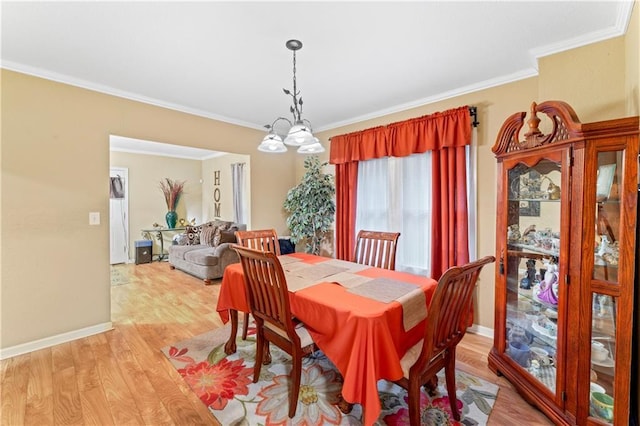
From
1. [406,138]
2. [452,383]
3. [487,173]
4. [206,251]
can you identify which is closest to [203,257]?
[206,251]

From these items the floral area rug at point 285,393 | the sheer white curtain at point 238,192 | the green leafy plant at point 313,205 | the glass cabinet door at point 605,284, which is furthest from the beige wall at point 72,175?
the sheer white curtain at point 238,192

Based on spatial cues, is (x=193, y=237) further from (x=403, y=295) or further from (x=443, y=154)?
(x=403, y=295)

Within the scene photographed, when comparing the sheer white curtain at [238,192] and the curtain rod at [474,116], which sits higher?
the curtain rod at [474,116]

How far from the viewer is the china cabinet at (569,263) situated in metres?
1.37

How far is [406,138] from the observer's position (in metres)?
3.17

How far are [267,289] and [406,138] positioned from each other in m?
2.39

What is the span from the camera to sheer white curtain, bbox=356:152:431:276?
3193 mm

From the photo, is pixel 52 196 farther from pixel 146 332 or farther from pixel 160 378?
pixel 160 378

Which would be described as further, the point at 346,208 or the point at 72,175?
the point at 346,208

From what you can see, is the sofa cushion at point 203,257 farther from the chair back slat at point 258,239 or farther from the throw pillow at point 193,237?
the chair back slat at point 258,239

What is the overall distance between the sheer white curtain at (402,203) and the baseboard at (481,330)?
67cm

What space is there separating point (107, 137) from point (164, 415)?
2.64 metres

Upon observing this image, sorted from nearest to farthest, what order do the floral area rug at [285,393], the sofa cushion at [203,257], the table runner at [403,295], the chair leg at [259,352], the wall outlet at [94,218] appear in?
the table runner at [403,295] < the floral area rug at [285,393] < the chair leg at [259,352] < the wall outlet at [94,218] < the sofa cushion at [203,257]

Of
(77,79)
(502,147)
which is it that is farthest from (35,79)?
(502,147)
